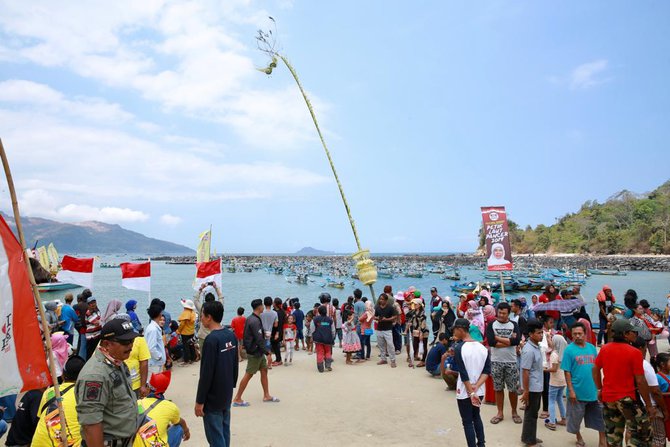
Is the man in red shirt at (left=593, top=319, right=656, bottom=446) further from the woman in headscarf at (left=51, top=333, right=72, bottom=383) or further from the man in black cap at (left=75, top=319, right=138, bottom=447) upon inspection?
the woman in headscarf at (left=51, top=333, right=72, bottom=383)

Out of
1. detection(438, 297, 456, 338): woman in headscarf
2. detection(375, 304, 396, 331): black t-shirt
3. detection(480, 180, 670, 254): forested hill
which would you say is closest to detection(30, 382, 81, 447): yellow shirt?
detection(375, 304, 396, 331): black t-shirt

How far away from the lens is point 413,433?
5.84 metres

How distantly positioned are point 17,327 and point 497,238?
370 inches

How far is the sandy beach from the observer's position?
5.64 meters

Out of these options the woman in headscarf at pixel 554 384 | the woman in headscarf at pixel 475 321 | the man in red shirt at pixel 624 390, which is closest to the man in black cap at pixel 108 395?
the man in red shirt at pixel 624 390

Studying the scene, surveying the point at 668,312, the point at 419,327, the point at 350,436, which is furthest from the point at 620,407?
the point at 668,312

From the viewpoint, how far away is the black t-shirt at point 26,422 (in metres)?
4.23

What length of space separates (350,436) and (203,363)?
265 cm

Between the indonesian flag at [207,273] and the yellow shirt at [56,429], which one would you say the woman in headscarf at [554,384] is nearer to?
the yellow shirt at [56,429]

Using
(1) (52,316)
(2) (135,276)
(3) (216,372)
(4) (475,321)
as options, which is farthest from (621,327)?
(2) (135,276)

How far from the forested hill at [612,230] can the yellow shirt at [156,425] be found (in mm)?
95597

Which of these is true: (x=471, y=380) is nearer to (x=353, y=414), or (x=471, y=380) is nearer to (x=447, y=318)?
(x=353, y=414)

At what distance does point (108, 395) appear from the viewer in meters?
2.95

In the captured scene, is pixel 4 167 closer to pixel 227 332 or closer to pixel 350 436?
pixel 227 332
